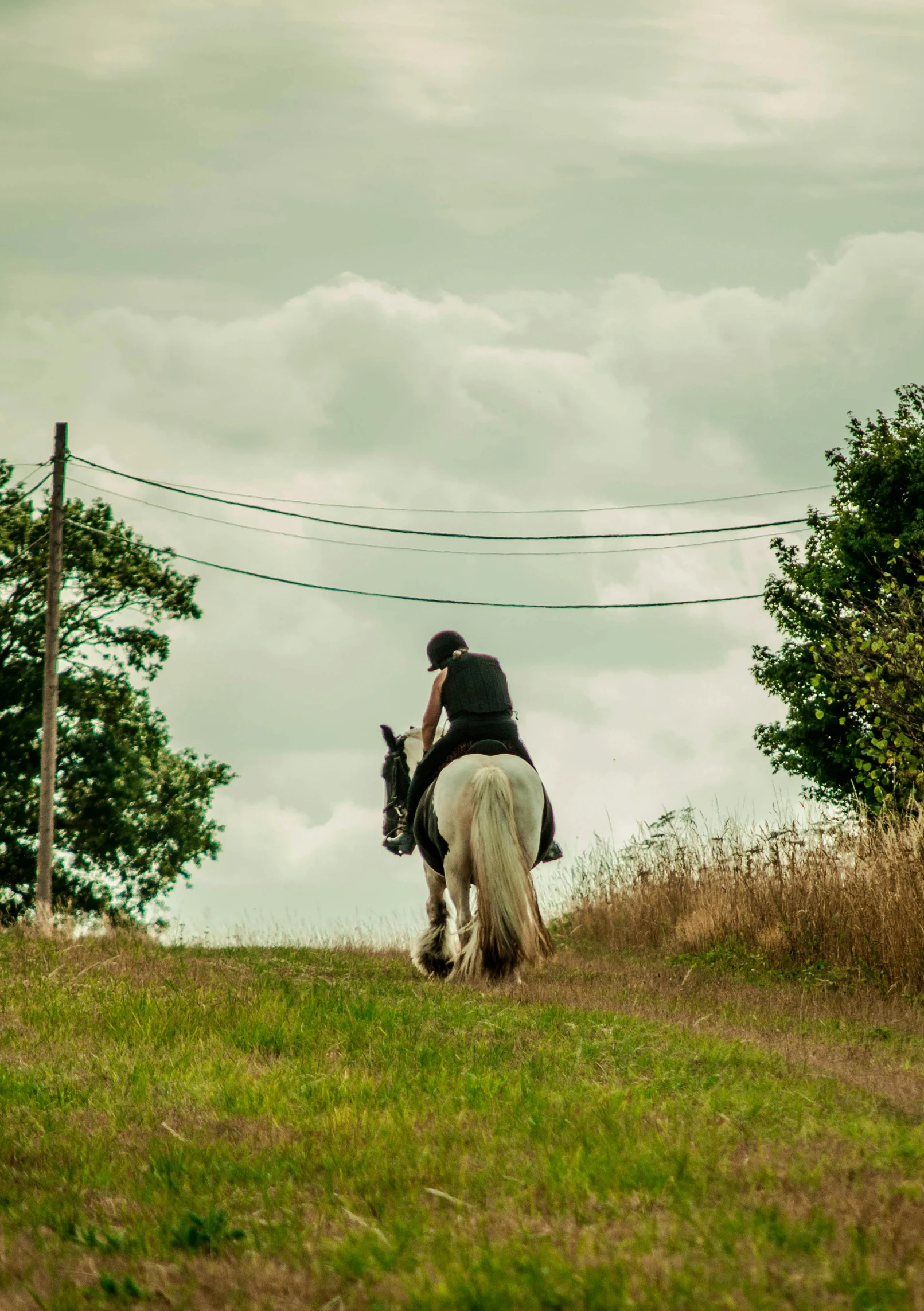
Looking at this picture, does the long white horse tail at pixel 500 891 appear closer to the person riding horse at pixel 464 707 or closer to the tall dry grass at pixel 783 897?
the person riding horse at pixel 464 707

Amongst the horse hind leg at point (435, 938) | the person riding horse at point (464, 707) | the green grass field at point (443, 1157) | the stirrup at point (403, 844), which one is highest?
the person riding horse at point (464, 707)

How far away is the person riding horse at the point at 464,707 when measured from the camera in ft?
37.8

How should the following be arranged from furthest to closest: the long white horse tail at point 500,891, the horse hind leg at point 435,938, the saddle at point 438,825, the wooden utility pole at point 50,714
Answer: the wooden utility pole at point 50,714, the horse hind leg at point 435,938, the saddle at point 438,825, the long white horse tail at point 500,891

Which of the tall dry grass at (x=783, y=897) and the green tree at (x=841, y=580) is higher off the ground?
the green tree at (x=841, y=580)

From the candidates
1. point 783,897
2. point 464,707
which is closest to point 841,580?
point 783,897

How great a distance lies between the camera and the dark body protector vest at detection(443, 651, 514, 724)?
37.9 feet

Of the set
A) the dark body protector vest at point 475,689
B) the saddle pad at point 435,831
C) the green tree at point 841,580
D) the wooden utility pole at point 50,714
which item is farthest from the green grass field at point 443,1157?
the green tree at point 841,580

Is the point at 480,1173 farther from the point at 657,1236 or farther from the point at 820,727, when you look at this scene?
the point at 820,727

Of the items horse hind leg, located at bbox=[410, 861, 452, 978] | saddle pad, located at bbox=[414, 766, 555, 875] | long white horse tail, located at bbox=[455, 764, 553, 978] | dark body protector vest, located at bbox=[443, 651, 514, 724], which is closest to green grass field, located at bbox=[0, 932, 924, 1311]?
long white horse tail, located at bbox=[455, 764, 553, 978]

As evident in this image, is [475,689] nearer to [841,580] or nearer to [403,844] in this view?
[403,844]

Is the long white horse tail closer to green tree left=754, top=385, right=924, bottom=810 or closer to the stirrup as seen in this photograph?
the stirrup

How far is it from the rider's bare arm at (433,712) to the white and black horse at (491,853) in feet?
2.51

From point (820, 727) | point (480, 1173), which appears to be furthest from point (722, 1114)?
point (820, 727)

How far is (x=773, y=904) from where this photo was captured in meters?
15.8
